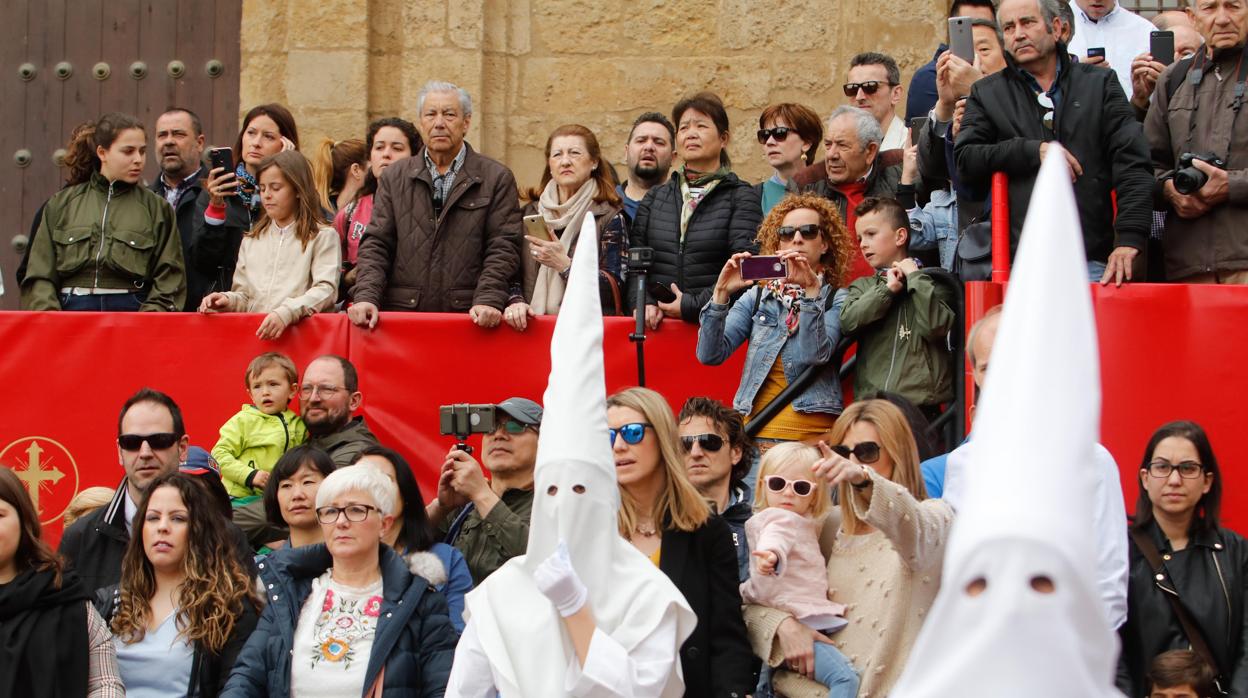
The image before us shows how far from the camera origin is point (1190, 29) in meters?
9.93

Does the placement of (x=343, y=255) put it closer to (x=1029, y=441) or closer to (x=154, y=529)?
(x=154, y=529)

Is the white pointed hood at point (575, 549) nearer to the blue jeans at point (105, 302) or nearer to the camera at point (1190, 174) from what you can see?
the camera at point (1190, 174)

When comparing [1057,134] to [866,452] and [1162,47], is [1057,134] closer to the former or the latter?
[1162,47]

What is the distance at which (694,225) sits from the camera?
29.1ft

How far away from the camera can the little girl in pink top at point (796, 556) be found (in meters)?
5.79

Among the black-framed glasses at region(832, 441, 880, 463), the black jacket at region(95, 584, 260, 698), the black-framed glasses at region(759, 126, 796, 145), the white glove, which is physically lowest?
the black jacket at region(95, 584, 260, 698)

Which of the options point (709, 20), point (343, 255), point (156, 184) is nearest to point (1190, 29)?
point (709, 20)

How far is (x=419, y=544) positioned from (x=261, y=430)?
1.71m

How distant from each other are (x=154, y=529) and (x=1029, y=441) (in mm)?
3853

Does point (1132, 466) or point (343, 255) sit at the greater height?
point (343, 255)

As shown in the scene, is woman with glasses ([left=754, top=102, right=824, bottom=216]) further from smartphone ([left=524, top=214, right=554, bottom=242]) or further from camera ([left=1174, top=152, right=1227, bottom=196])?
camera ([left=1174, top=152, right=1227, bottom=196])

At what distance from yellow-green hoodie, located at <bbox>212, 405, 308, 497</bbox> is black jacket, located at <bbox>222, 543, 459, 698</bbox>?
67.5 inches

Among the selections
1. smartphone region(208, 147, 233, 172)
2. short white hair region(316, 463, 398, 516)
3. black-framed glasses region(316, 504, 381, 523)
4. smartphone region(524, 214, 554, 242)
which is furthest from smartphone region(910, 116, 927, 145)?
black-framed glasses region(316, 504, 381, 523)

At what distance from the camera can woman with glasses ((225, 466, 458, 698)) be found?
609 cm
